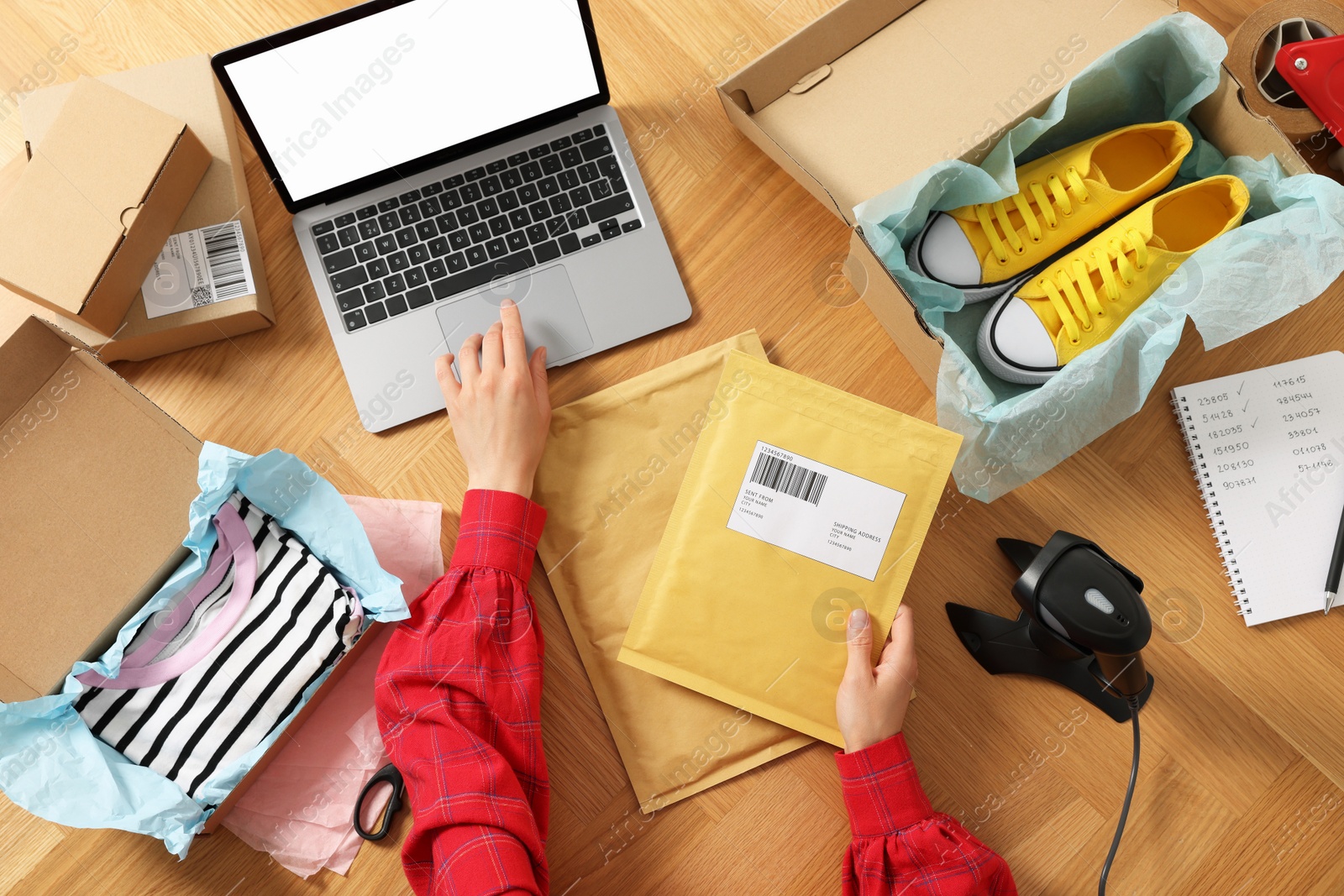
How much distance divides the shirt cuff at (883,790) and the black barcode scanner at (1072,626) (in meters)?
A: 0.13

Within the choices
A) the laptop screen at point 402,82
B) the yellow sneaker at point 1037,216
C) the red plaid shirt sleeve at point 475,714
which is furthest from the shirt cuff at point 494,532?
the yellow sneaker at point 1037,216

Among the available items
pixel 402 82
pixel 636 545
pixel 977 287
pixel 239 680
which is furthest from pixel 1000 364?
pixel 239 680

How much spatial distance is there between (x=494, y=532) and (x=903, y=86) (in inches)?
22.4

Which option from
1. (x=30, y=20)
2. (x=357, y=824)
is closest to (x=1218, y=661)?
(x=357, y=824)

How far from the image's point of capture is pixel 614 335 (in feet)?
2.45

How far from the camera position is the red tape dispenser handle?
69cm

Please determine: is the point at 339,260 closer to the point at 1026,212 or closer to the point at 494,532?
the point at 494,532

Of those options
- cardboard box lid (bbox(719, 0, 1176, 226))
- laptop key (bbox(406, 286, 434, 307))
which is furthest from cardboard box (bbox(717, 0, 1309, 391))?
laptop key (bbox(406, 286, 434, 307))

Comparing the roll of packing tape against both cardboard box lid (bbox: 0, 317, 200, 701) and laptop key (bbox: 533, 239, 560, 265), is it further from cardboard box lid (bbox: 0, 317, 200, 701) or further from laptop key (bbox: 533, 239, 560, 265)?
cardboard box lid (bbox: 0, 317, 200, 701)

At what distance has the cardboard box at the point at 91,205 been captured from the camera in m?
0.64

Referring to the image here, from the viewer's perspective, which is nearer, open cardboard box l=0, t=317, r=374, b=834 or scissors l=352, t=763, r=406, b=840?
open cardboard box l=0, t=317, r=374, b=834

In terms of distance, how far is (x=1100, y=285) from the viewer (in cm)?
72

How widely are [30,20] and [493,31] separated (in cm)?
52

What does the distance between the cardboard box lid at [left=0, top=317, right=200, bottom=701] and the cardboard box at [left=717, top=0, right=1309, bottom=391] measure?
582 millimetres
